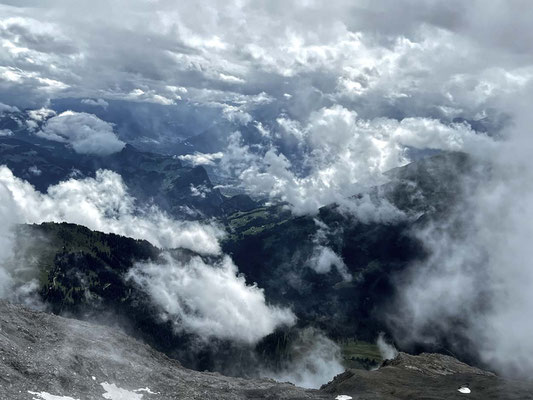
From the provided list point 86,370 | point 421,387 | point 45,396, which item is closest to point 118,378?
point 86,370

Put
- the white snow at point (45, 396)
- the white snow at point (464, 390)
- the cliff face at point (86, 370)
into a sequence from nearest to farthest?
the white snow at point (45, 396) < the cliff face at point (86, 370) < the white snow at point (464, 390)

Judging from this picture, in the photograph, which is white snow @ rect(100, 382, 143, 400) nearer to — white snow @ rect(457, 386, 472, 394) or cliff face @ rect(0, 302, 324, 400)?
cliff face @ rect(0, 302, 324, 400)

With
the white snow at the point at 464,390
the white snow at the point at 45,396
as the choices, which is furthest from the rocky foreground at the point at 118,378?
the white snow at the point at 464,390

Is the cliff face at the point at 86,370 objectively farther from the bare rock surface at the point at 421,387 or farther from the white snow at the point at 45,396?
the bare rock surface at the point at 421,387

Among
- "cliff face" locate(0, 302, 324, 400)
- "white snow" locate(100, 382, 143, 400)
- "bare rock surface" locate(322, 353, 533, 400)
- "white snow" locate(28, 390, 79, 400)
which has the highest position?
"bare rock surface" locate(322, 353, 533, 400)

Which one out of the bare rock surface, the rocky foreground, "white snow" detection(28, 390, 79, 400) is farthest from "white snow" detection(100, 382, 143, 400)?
the bare rock surface

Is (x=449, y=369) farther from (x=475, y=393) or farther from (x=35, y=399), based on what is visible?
(x=35, y=399)

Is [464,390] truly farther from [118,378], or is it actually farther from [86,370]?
[86,370]

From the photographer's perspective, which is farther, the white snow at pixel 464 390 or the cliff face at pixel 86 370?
the white snow at pixel 464 390
